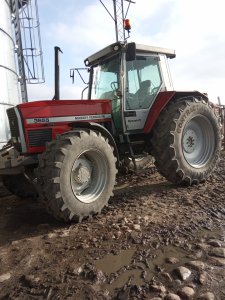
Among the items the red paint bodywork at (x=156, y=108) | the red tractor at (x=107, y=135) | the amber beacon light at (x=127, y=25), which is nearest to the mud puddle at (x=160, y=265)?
the red tractor at (x=107, y=135)

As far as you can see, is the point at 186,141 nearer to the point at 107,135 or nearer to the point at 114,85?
the point at 114,85

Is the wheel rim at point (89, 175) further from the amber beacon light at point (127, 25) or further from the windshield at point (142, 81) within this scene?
the amber beacon light at point (127, 25)

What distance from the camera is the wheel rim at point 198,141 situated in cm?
632

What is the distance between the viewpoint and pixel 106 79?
6227 millimetres

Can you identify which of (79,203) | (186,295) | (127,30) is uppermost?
(127,30)

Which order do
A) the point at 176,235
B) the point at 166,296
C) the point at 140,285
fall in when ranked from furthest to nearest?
the point at 176,235, the point at 140,285, the point at 166,296

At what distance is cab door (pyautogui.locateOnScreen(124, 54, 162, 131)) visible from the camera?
5.86 m

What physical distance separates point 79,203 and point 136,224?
0.76 meters

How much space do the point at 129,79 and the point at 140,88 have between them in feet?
0.89

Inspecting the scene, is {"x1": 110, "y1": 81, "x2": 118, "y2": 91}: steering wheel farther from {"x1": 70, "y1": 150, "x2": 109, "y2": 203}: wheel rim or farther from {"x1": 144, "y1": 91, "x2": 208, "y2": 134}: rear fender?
{"x1": 70, "y1": 150, "x2": 109, "y2": 203}: wheel rim

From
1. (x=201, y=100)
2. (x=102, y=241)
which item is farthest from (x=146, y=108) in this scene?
(x=102, y=241)

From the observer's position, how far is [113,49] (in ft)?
19.0

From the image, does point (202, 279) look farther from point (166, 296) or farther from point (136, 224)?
point (136, 224)

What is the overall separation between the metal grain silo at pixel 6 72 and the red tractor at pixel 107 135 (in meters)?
3.38
